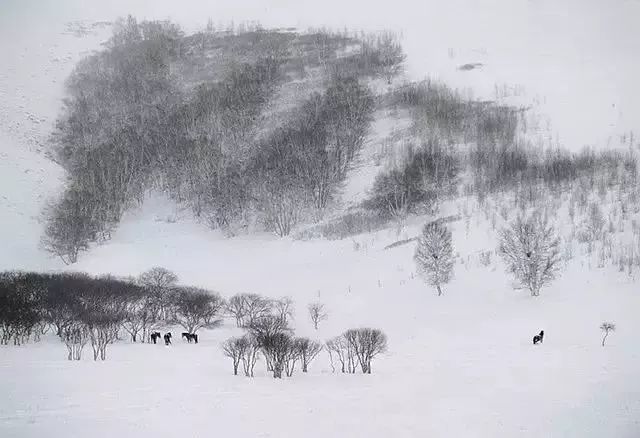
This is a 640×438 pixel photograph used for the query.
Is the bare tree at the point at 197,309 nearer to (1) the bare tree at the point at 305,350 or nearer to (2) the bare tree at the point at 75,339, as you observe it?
(2) the bare tree at the point at 75,339

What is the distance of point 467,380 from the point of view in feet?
92.5

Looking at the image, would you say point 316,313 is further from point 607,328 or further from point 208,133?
→ point 208,133

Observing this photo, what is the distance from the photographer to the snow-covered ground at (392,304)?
21.1 meters

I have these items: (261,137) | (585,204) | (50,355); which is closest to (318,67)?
(261,137)

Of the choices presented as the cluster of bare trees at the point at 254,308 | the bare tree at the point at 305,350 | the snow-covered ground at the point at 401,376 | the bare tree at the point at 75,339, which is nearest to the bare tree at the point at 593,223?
the snow-covered ground at the point at 401,376

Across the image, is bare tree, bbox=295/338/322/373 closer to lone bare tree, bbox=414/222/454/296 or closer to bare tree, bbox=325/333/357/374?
bare tree, bbox=325/333/357/374

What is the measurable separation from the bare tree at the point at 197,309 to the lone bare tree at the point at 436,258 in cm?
1967

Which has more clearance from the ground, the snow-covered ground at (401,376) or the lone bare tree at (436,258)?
the lone bare tree at (436,258)

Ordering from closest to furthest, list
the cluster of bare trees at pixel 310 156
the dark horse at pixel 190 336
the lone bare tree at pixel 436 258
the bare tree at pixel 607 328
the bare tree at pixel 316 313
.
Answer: the bare tree at pixel 607 328 < the dark horse at pixel 190 336 < the bare tree at pixel 316 313 < the lone bare tree at pixel 436 258 < the cluster of bare trees at pixel 310 156

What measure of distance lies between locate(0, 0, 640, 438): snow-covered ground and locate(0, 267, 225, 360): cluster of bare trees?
1.66 m

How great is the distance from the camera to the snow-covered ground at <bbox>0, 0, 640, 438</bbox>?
21.1 metres

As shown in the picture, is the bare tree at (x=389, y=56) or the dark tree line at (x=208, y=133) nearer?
the dark tree line at (x=208, y=133)

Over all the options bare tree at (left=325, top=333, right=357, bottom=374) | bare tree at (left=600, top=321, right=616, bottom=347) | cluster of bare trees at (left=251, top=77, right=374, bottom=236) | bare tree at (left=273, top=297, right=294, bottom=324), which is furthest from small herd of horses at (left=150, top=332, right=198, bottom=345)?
cluster of bare trees at (left=251, top=77, right=374, bottom=236)

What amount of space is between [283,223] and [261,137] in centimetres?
2221
